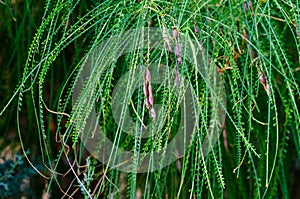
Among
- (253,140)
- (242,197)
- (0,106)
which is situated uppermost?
(0,106)

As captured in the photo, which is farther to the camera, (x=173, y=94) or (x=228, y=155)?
(x=228, y=155)

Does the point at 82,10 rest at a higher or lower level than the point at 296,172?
higher

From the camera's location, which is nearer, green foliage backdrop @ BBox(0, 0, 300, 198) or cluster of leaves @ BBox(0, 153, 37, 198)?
green foliage backdrop @ BBox(0, 0, 300, 198)

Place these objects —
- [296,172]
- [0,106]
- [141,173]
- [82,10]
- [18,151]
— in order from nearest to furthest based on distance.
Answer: [82,10] < [141,173] < [0,106] < [18,151] < [296,172]

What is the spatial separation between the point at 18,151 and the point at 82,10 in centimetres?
56

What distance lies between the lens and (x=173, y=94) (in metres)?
0.85

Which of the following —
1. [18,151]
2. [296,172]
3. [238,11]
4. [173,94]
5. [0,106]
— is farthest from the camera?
[296,172]

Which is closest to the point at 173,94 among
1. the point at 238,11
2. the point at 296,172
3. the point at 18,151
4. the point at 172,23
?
the point at 172,23

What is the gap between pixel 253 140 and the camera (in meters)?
1.29

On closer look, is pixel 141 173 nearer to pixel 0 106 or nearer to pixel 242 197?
pixel 242 197

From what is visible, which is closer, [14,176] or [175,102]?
[175,102]

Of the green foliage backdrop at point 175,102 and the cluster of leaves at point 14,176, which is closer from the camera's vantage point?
the green foliage backdrop at point 175,102

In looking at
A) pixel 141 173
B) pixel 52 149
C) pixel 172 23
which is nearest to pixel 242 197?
pixel 141 173

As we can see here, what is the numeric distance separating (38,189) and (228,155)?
627 mm
